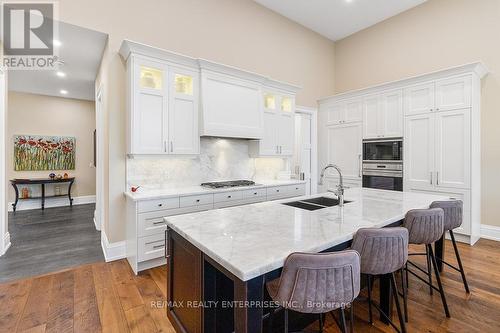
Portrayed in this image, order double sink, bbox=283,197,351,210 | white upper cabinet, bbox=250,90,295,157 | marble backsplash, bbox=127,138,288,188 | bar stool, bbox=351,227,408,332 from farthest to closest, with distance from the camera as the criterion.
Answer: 1. white upper cabinet, bbox=250,90,295,157
2. marble backsplash, bbox=127,138,288,188
3. double sink, bbox=283,197,351,210
4. bar stool, bbox=351,227,408,332

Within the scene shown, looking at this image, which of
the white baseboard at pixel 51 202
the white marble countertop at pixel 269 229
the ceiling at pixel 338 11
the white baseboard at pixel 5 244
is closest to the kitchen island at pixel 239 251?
the white marble countertop at pixel 269 229

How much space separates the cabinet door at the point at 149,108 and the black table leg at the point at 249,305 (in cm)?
238

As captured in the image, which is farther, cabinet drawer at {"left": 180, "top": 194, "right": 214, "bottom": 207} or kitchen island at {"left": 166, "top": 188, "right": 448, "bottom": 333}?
cabinet drawer at {"left": 180, "top": 194, "right": 214, "bottom": 207}

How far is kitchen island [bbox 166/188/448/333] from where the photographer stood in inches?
44.3

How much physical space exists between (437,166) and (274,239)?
3.78m

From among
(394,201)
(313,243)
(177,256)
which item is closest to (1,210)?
(177,256)

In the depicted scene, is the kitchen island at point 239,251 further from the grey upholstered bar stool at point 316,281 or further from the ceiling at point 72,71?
the ceiling at point 72,71

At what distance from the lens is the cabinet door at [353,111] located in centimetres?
481

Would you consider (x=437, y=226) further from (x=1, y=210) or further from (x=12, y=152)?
(x=12, y=152)

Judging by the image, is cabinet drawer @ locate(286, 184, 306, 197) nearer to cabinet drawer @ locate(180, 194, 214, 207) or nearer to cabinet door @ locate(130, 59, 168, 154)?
cabinet drawer @ locate(180, 194, 214, 207)

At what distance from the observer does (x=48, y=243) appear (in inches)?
142

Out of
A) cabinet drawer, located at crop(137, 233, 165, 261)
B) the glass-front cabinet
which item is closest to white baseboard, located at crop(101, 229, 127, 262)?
cabinet drawer, located at crop(137, 233, 165, 261)

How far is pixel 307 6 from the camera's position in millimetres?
4691

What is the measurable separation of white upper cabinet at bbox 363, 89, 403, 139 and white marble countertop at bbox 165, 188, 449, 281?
2.30 m
